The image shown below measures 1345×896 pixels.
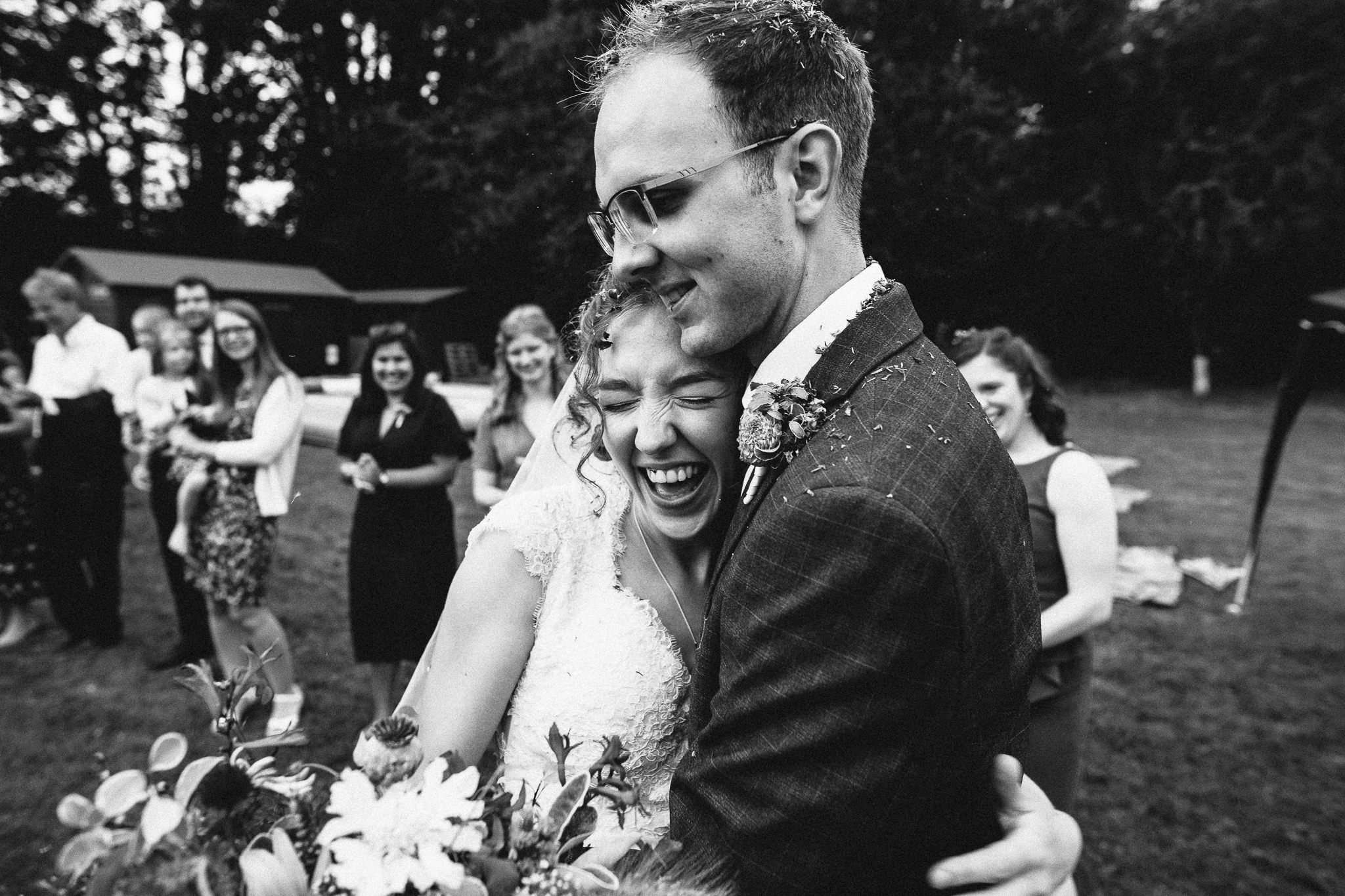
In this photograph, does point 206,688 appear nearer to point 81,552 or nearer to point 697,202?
point 697,202

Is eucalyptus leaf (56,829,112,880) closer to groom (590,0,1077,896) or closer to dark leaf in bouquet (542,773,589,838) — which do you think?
dark leaf in bouquet (542,773,589,838)

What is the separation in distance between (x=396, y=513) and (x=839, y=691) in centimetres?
423

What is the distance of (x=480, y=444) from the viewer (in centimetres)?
518

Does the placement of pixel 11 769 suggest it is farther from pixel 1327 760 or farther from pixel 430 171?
pixel 430 171

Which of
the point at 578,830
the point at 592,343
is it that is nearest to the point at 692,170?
the point at 592,343

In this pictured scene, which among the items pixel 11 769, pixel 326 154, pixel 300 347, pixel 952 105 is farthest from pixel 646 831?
pixel 326 154

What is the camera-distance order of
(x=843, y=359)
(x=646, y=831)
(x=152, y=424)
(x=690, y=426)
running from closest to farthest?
(x=843, y=359) → (x=690, y=426) → (x=646, y=831) → (x=152, y=424)

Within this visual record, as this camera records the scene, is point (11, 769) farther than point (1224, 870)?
Yes

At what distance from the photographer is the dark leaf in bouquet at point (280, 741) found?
1.14m

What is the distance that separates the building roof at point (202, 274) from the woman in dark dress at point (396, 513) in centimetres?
1846

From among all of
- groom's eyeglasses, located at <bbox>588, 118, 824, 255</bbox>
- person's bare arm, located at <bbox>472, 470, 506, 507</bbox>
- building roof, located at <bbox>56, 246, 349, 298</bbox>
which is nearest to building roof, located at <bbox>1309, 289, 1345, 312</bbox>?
person's bare arm, located at <bbox>472, 470, 506, 507</bbox>

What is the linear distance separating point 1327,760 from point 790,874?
5.41 meters

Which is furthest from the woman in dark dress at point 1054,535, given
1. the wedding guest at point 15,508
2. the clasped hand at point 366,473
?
the wedding guest at point 15,508

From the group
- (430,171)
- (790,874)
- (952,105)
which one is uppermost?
(430,171)
